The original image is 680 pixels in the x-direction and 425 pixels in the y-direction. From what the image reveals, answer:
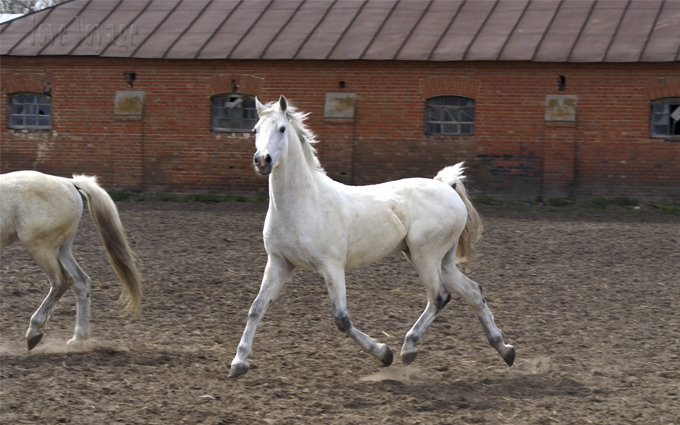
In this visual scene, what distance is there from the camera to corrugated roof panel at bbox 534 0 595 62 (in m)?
17.3

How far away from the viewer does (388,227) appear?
629cm

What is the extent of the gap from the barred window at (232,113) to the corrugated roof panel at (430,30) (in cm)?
352

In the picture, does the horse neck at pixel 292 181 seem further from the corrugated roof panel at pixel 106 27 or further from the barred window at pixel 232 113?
the corrugated roof panel at pixel 106 27

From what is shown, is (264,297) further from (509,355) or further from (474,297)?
(509,355)

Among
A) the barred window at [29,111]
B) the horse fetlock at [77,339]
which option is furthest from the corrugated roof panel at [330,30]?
the horse fetlock at [77,339]

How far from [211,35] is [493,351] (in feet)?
46.5

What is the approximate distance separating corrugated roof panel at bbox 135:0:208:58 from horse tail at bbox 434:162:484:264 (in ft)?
42.8

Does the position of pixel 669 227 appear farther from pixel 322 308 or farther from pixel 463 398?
pixel 463 398

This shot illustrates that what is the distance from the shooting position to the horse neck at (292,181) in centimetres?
594

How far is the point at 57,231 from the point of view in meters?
6.82

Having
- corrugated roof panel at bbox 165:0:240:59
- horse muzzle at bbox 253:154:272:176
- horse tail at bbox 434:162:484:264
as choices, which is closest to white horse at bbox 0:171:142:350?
horse muzzle at bbox 253:154:272:176

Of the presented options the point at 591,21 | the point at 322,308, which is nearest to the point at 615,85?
the point at 591,21

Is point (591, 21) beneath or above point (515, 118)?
above

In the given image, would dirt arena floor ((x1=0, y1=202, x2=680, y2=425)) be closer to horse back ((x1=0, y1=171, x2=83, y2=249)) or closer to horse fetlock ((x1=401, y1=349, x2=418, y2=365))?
horse fetlock ((x1=401, y1=349, x2=418, y2=365))
